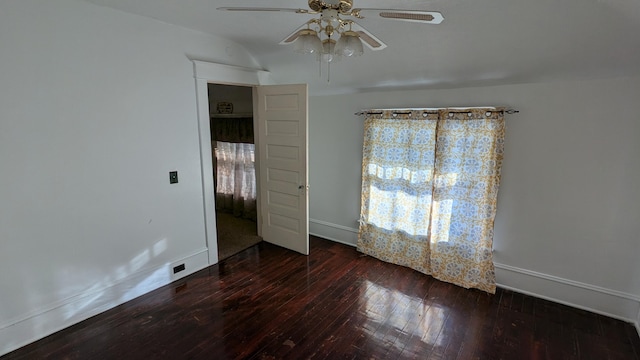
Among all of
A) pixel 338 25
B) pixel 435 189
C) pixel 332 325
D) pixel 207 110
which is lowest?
pixel 332 325

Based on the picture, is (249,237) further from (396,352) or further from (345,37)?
(345,37)

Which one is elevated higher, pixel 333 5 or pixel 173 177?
pixel 333 5

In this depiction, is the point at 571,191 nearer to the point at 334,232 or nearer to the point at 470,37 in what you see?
the point at 470,37

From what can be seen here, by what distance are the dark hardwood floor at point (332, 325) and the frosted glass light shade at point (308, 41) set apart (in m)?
2.06

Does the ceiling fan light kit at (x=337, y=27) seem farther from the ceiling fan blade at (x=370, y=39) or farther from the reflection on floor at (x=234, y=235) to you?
the reflection on floor at (x=234, y=235)

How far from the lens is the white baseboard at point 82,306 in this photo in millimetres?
2260

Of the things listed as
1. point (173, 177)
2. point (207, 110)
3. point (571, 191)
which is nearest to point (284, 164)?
point (207, 110)

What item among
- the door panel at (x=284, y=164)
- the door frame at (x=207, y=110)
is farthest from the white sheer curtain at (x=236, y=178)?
the door frame at (x=207, y=110)

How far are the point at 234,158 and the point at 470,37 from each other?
3838mm

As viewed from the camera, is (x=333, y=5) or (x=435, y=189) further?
(x=435, y=189)

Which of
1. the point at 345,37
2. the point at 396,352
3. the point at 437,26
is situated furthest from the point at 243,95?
the point at 396,352

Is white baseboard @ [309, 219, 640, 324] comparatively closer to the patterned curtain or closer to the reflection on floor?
the patterned curtain

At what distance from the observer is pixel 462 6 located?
211 cm

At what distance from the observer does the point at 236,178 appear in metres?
5.20
